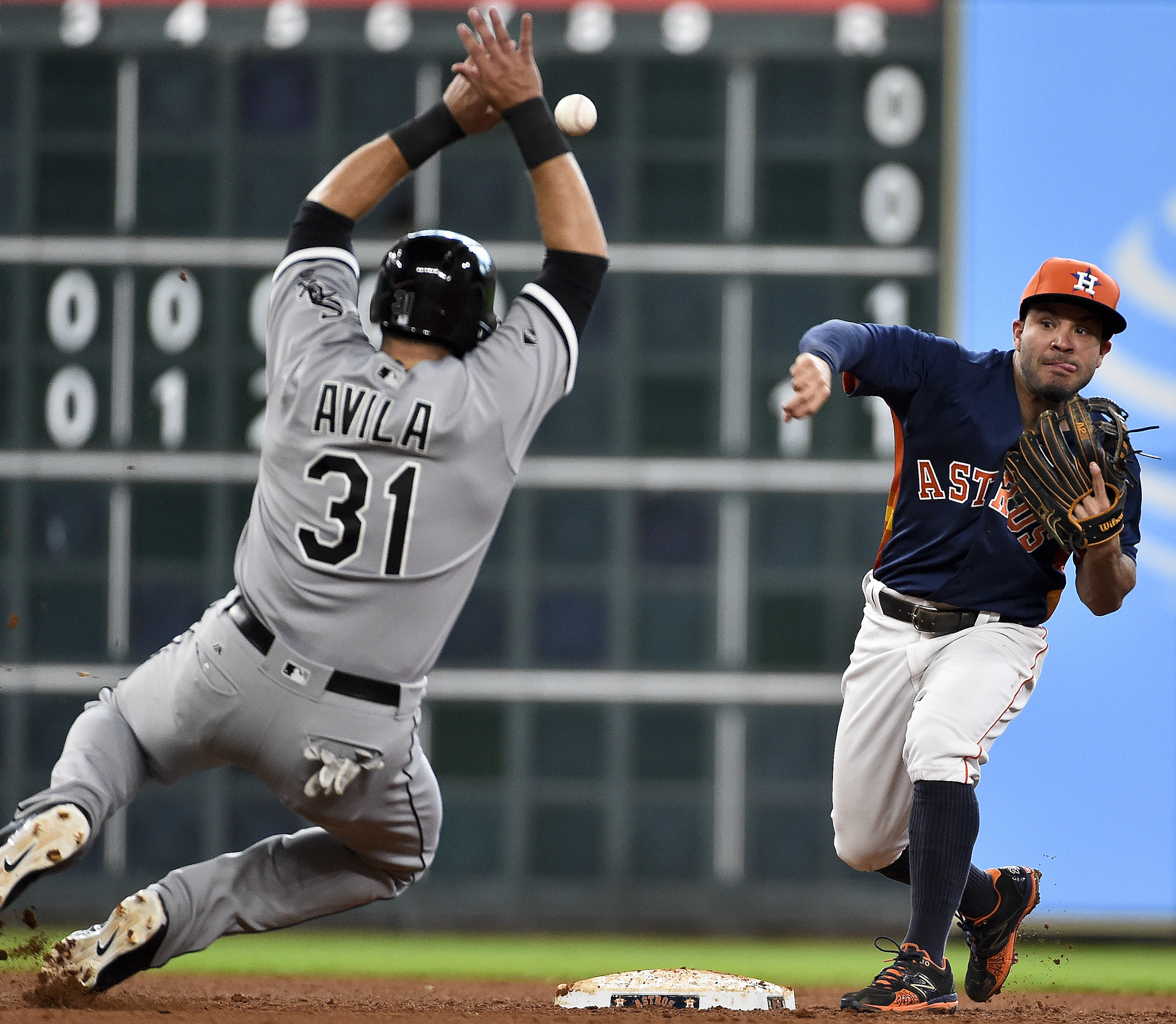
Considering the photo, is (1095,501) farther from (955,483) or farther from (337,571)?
(337,571)

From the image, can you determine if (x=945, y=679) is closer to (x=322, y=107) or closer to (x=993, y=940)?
(x=993, y=940)

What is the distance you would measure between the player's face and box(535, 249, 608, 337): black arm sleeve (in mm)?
1076

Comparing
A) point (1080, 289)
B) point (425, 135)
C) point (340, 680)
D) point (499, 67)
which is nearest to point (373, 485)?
point (340, 680)

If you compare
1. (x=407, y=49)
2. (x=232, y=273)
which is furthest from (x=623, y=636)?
(x=407, y=49)

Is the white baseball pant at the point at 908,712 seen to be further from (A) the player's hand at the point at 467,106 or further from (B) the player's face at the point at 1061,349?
(A) the player's hand at the point at 467,106

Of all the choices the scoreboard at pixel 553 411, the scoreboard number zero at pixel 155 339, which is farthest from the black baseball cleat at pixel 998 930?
the scoreboard number zero at pixel 155 339

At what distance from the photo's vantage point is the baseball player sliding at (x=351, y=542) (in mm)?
2695

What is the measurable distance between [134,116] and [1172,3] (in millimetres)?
4800

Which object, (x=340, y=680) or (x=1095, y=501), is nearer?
(x=340, y=680)

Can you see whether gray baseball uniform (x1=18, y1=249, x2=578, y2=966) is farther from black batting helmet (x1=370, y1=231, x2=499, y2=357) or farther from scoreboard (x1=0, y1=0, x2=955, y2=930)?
scoreboard (x1=0, y1=0, x2=955, y2=930)

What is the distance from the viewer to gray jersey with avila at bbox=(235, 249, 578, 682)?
8.83 feet

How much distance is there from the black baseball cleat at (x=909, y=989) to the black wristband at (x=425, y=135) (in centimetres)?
173

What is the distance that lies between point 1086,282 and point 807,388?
0.80 m

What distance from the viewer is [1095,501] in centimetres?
325
